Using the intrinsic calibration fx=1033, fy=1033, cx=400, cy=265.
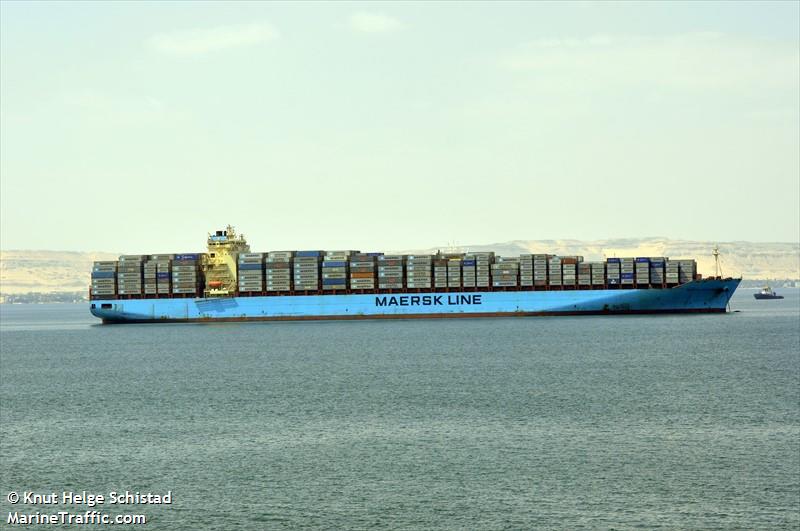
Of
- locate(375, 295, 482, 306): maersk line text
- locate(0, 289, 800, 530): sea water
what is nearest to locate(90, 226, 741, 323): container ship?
locate(375, 295, 482, 306): maersk line text

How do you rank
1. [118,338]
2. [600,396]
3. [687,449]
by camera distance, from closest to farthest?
[687,449]
[600,396]
[118,338]

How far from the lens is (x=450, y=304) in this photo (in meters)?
137

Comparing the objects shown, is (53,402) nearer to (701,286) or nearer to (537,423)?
A: (537,423)

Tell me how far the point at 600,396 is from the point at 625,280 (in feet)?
249

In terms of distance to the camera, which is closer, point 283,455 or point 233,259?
point 283,455

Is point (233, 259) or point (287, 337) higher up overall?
point (233, 259)

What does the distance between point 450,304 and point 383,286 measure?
9.27 metres

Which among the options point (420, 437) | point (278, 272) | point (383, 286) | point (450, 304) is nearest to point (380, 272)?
point (383, 286)

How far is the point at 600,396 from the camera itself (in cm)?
6075

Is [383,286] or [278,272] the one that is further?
[278,272]

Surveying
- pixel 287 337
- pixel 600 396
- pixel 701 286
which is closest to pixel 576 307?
pixel 701 286

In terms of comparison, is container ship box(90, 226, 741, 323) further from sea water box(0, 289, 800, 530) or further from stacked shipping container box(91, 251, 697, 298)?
sea water box(0, 289, 800, 530)

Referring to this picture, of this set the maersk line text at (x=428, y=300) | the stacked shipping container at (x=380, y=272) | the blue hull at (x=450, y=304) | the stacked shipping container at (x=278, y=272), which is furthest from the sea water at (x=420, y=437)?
the stacked shipping container at (x=278, y=272)

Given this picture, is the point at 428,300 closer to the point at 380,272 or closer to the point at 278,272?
the point at 380,272
